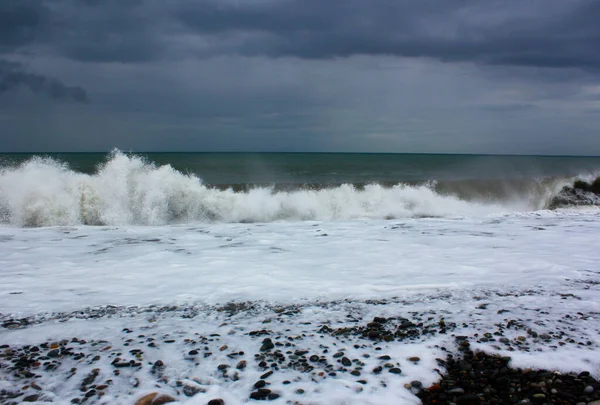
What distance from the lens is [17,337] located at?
4070mm

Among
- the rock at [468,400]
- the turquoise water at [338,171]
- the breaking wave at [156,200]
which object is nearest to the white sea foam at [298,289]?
the rock at [468,400]

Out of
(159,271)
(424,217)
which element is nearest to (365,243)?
(159,271)

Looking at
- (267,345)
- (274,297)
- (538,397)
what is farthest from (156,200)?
(538,397)

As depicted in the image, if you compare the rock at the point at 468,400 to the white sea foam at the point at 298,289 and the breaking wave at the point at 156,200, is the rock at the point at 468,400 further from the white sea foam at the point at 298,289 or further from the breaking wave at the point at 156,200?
the breaking wave at the point at 156,200

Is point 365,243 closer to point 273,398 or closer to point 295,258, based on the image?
point 295,258

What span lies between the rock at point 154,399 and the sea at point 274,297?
0.07 metres

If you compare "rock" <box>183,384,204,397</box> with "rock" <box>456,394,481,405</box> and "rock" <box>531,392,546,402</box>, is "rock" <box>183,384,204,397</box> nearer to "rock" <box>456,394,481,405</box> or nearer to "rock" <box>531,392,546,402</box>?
"rock" <box>456,394,481,405</box>

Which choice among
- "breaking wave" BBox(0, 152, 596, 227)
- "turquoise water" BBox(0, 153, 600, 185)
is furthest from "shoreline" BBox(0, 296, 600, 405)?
"turquoise water" BBox(0, 153, 600, 185)

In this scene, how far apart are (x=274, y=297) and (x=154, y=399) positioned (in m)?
2.49

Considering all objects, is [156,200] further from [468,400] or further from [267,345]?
[468,400]

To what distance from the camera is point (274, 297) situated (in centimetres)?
538

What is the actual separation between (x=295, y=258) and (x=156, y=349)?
397cm

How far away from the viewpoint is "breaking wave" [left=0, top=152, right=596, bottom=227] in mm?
12016

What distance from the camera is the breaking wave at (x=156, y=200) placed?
12.0 m
